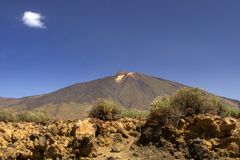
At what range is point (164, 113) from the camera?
14.3m

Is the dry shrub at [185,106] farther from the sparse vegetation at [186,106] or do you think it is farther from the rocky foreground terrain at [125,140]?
the rocky foreground terrain at [125,140]

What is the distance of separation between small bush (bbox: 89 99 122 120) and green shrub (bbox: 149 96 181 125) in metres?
2.63

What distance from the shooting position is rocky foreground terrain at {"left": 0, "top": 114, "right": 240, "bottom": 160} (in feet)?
Answer: 41.7

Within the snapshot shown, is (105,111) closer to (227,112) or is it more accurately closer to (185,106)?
(185,106)

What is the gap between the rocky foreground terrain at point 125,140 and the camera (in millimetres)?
12695

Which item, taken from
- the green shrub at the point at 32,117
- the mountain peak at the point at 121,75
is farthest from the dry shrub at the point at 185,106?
the mountain peak at the point at 121,75

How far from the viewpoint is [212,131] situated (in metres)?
13.0

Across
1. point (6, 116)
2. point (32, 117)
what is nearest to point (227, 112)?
point (32, 117)

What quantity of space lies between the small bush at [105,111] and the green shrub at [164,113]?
2.63 metres

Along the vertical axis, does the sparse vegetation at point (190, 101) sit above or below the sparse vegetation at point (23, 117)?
above

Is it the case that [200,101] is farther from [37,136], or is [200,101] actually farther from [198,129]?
[37,136]

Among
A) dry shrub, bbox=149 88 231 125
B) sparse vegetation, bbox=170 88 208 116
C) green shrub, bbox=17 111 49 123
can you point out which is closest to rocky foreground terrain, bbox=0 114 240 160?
dry shrub, bbox=149 88 231 125

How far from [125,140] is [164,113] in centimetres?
177

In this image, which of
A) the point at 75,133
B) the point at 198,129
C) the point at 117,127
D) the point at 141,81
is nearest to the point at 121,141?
the point at 117,127
